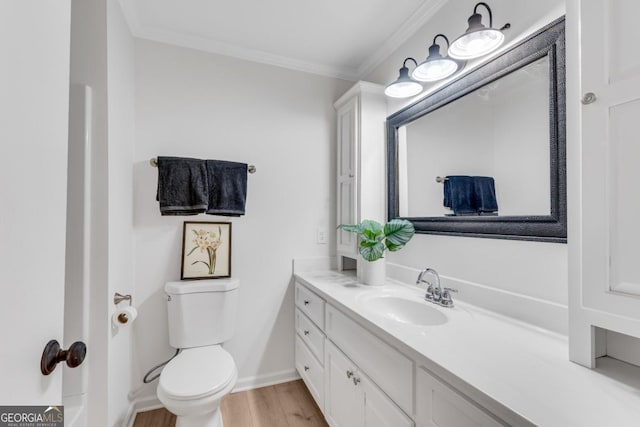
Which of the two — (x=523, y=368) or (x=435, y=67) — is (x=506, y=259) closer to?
(x=523, y=368)

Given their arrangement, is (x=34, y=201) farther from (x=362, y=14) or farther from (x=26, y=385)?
(x=362, y=14)

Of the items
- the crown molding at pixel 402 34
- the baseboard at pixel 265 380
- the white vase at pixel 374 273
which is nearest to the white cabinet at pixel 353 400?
the white vase at pixel 374 273

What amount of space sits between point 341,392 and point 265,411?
2.35 ft

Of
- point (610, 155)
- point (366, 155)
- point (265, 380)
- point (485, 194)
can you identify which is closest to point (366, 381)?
point (485, 194)

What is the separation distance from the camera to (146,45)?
1.86 meters

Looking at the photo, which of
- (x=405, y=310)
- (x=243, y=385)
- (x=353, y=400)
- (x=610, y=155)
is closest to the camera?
(x=610, y=155)

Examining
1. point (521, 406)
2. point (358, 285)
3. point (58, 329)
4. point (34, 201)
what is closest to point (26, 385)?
point (58, 329)

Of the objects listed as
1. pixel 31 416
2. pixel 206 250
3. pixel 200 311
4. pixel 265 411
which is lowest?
pixel 265 411

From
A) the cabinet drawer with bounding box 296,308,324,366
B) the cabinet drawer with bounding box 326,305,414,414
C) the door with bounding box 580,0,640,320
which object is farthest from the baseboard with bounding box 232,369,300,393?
the door with bounding box 580,0,640,320

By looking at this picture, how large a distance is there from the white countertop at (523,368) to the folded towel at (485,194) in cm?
46

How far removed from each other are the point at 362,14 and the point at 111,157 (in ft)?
5.27

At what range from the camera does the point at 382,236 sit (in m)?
1.75

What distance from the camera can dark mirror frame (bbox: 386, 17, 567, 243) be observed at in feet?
3.36

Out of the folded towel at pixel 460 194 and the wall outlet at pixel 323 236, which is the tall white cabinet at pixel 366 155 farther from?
the folded towel at pixel 460 194
